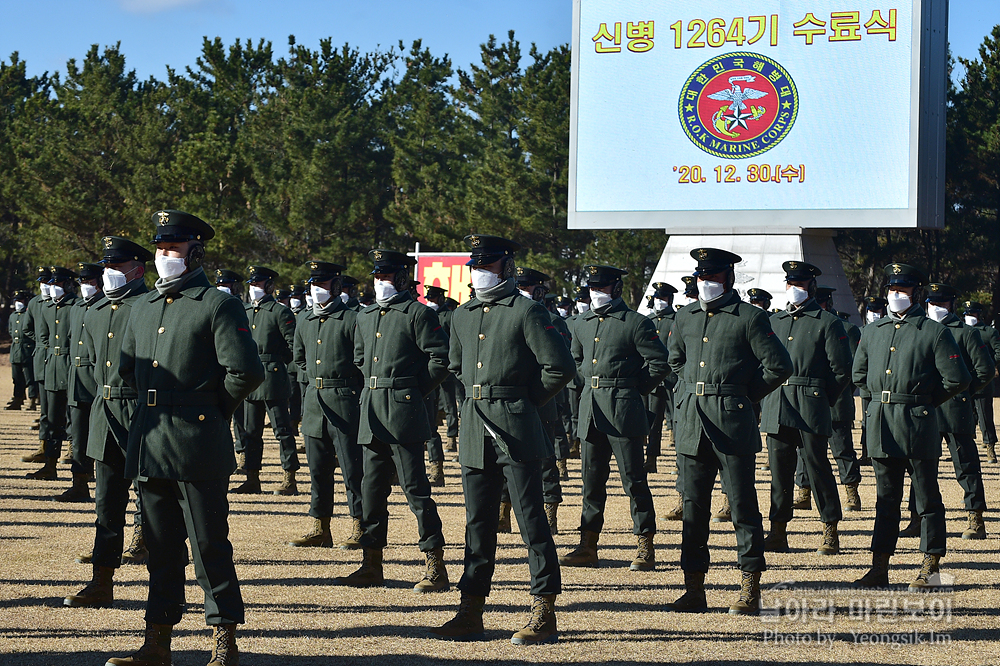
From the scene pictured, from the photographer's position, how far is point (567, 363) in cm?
630

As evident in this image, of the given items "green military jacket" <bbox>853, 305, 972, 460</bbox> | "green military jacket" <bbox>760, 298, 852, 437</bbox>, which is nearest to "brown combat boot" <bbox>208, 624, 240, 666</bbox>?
"green military jacket" <bbox>853, 305, 972, 460</bbox>

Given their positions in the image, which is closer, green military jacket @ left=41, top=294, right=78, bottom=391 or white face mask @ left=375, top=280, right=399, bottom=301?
white face mask @ left=375, top=280, right=399, bottom=301

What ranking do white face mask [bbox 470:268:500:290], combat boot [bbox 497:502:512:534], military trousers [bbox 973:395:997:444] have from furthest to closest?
military trousers [bbox 973:395:997:444] → combat boot [bbox 497:502:512:534] → white face mask [bbox 470:268:500:290]

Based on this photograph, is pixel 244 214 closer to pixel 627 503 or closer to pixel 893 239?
pixel 893 239

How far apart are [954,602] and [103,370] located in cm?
557

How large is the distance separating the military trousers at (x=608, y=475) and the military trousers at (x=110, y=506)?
329 cm

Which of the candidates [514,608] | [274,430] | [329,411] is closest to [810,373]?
[514,608]

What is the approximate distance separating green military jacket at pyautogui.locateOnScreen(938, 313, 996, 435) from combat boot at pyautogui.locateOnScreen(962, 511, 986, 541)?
28.3 inches

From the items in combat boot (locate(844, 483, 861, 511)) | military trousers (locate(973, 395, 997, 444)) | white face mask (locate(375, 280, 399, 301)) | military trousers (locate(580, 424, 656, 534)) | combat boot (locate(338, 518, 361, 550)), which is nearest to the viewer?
white face mask (locate(375, 280, 399, 301))

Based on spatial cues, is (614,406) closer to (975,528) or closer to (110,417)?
(975,528)

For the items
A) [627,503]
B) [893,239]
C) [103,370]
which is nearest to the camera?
[103,370]

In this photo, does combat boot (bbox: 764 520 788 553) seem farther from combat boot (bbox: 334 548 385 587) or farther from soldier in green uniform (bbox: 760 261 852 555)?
combat boot (bbox: 334 548 385 587)

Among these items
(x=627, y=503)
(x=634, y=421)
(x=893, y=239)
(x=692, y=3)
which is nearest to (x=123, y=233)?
(x=692, y=3)

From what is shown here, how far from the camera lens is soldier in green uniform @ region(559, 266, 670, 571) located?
8.44 metres
